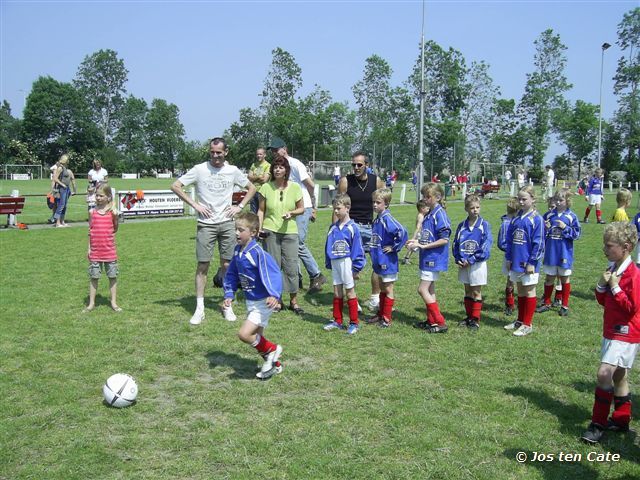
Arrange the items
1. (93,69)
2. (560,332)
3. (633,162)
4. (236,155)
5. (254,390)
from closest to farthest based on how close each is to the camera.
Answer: (254,390)
(560,332)
(633,162)
(236,155)
(93,69)

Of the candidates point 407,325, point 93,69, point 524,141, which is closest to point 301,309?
point 407,325

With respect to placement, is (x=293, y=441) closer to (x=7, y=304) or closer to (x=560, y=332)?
(x=560, y=332)

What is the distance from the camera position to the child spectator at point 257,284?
5.48 m

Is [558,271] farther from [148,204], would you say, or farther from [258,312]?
[148,204]

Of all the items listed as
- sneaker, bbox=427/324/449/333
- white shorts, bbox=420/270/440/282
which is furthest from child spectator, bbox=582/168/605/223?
sneaker, bbox=427/324/449/333

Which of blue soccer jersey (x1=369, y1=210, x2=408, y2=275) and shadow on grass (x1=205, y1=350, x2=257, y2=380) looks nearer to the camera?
shadow on grass (x1=205, y1=350, x2=257, y2=380)

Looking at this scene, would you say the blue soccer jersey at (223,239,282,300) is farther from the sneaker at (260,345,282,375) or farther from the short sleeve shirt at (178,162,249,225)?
the short sleeve shirt at (178,162,249,225)

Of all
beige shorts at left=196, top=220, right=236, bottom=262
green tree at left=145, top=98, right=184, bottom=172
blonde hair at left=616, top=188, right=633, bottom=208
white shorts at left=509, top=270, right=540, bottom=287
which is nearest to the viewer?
white shorts at left=509, top=270, right=540, bottom=287

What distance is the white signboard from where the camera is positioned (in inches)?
811

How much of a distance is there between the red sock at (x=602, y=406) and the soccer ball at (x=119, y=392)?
12.4 ft

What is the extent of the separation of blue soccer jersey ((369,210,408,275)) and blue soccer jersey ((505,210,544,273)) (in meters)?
1.40

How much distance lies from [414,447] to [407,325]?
338 cm

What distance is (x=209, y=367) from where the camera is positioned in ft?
18.9

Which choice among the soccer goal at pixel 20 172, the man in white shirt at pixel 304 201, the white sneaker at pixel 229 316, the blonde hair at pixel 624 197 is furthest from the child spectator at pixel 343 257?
the soccer goal at pixel 20 172
